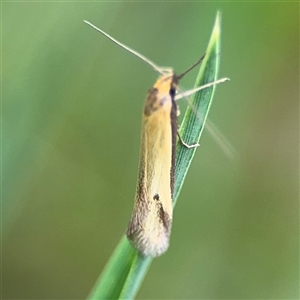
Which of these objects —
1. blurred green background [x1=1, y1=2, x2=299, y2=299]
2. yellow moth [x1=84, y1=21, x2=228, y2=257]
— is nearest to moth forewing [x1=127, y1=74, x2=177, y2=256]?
yellow moth [x1=84, y1=21, x2=228, y2=257]

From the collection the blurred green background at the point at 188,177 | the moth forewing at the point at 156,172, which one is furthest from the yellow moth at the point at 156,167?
the blurred green background at the point at 188,177

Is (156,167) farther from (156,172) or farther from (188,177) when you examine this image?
(188,177)

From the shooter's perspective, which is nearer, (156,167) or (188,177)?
(156,167)

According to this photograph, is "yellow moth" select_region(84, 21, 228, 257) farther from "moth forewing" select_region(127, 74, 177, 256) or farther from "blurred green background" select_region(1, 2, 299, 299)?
"blurred green background" select_region(1, 2, 299, 299)

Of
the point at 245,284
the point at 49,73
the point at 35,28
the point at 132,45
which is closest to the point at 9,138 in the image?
the point at 49,73

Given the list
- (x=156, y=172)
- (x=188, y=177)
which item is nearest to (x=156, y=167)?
(x=156, y=172)

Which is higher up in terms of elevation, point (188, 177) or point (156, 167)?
point (188, 177)
